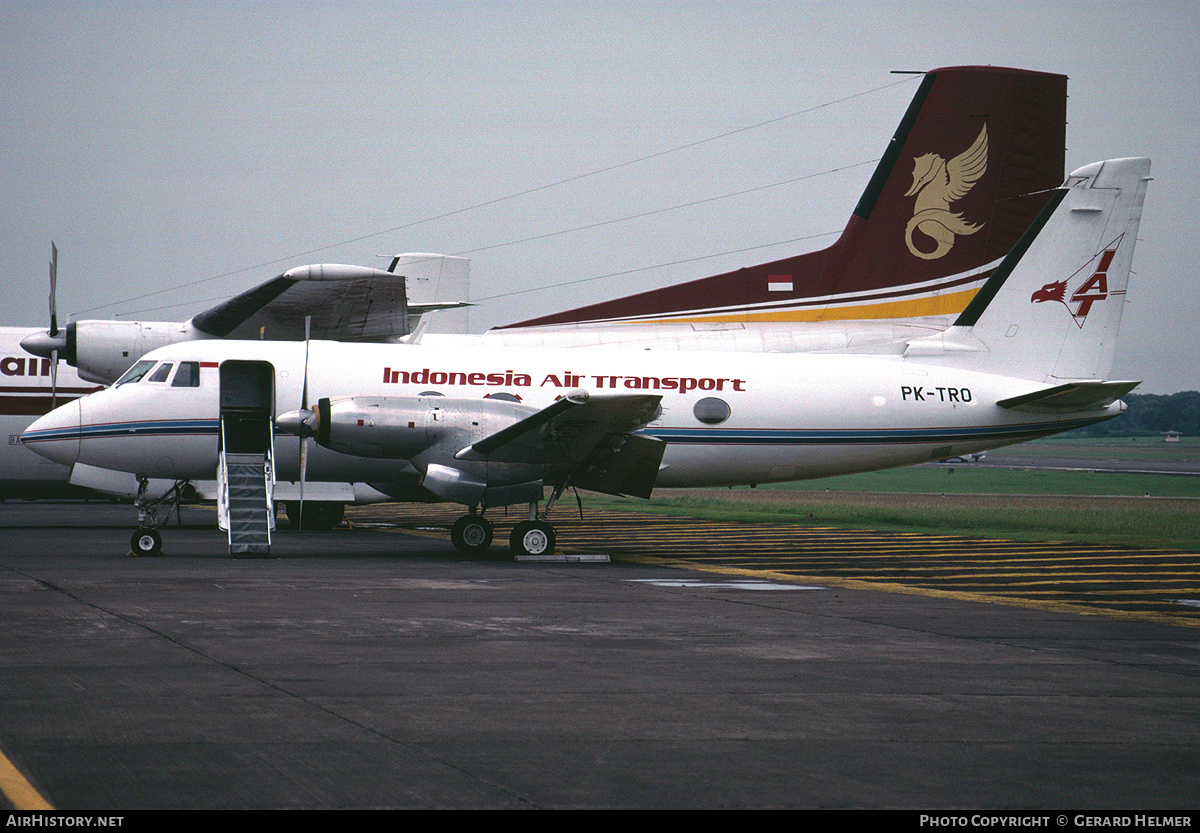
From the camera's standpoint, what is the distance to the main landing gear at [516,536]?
18.8 meters

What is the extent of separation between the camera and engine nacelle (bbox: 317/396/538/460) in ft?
59.7

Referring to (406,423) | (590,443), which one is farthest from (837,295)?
(406,423)

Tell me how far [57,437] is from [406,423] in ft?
19.3

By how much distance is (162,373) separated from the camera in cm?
2003

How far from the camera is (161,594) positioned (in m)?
12.9

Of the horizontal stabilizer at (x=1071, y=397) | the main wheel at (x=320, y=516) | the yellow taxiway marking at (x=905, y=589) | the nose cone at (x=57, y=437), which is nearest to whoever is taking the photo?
the yellow taxiway marking at (x=905, y=589)

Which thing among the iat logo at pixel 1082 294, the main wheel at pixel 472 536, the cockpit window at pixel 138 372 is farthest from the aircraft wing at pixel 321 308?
the iat logo at pixel 1082 294

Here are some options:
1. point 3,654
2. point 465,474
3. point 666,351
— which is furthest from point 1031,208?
point 3,654

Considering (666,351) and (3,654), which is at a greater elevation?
(666,351)

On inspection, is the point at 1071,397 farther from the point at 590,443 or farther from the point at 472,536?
the point at 472,536

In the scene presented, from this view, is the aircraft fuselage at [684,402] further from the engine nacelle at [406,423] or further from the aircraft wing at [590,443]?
the aircraft wing at [590,443]

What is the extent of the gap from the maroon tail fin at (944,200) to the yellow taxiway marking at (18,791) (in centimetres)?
1913

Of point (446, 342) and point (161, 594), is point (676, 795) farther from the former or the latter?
point (446, 342)

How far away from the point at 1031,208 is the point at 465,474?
46.0 ft
